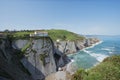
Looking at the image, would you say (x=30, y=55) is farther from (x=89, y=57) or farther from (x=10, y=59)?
(x=89, y=57)

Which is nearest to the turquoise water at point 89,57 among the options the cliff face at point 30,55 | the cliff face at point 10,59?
the cliff face at point 30,55

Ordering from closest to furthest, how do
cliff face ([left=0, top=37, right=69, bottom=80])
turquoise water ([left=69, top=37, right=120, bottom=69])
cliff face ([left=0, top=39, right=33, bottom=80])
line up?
cliff face ([left=0, top=39, right=33, bottom=80]) → cliff face ([left=0, top=37, right=69, bottom=80]) → turquoise water ([left=69, top=37, right=120, bottom=69])

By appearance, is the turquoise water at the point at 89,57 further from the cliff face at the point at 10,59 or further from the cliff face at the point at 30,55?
the cliff face at the point at 10,59

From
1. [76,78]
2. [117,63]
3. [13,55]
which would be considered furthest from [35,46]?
[117,63]

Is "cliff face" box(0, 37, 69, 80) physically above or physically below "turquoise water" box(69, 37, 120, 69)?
above

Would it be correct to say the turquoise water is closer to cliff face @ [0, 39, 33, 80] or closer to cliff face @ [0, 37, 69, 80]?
cliff face @ [0, 37, 69, 80]

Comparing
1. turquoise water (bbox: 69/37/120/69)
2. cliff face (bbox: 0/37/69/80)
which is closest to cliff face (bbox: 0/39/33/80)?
cliff face (bbox: 0/37/69/80)

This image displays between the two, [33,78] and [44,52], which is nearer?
[33,78]

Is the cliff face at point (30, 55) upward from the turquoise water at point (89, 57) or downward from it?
upward

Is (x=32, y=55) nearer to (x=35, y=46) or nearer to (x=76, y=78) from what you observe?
(x=35, y=46)

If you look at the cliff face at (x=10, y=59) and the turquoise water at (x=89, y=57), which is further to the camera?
the turquoise water at (x=89, y=57)

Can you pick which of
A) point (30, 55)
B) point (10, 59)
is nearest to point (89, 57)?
point (30, 55)
